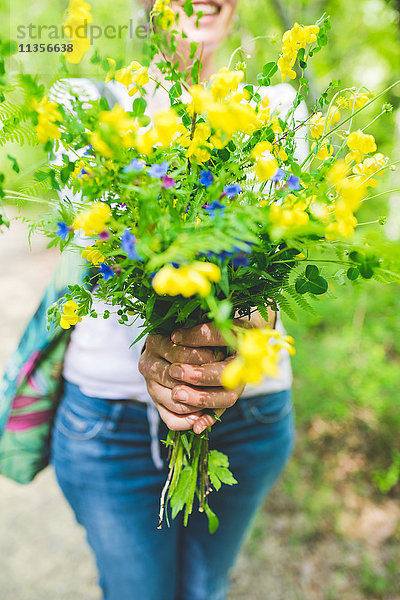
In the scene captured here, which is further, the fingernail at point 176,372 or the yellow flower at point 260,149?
the fingernail at point 176,372

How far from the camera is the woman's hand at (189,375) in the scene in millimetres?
757

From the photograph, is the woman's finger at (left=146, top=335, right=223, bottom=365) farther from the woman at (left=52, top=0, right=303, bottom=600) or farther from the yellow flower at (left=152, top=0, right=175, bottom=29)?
the yellow flower at (left=152, top=0, right=175, bottom=29)

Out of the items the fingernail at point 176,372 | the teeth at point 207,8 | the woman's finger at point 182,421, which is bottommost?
the woman's finger at point 182,421

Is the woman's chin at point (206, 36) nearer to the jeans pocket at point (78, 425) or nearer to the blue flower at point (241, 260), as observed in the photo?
the blue flower at point (241, 260)

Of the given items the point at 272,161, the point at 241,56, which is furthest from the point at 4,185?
the point at 241,56

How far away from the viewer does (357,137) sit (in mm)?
650

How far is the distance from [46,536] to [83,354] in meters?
1.60

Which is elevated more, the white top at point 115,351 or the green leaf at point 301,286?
the green leaf at point 301,286

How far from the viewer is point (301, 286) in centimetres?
71

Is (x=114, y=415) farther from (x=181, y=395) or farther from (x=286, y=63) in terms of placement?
(x=286, y=63)

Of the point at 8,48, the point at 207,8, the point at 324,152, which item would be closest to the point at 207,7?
the point at 207,8

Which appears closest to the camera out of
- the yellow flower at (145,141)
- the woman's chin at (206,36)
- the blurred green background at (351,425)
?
the yellow flower at (145,141)

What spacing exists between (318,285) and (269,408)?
68 cm

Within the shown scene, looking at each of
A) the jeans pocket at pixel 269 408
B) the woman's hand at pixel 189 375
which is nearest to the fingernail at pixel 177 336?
the woman's hand at pixel 189 375
